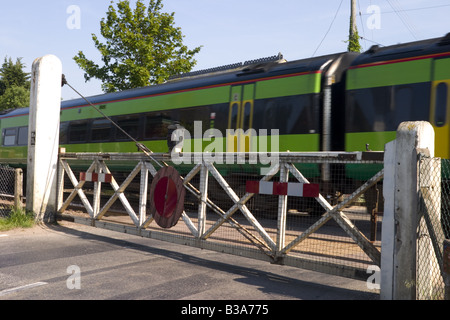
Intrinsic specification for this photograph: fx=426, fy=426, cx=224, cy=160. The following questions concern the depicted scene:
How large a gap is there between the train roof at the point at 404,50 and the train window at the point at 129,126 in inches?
291

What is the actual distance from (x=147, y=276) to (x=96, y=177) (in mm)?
3352

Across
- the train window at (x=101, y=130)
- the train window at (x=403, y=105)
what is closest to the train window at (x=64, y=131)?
the train window at (x=101, y=130)

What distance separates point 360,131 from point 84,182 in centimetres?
598

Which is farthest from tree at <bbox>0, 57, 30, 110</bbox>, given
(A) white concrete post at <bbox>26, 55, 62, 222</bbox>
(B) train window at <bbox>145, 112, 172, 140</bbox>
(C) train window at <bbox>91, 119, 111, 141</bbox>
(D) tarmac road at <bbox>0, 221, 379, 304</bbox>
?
(D) tarmac road at <bbox>0, 221, 379, 304</bbox>

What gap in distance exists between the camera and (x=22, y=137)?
734 inches

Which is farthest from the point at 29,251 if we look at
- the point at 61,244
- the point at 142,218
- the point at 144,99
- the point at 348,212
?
the point at 144,99

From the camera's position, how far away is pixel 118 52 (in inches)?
839

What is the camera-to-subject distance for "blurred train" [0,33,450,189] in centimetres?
863

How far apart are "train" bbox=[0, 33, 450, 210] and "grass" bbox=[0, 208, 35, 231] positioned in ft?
8.59

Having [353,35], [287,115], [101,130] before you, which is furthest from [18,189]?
[353,35]

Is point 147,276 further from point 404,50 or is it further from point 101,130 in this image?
point 101,130

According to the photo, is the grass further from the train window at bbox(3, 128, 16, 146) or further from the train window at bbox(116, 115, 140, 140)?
the train window at bbox(3, 128, 16, 146)

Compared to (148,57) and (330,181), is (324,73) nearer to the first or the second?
(330,181)

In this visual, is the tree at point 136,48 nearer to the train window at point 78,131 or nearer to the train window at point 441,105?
the train window at point 78,131
